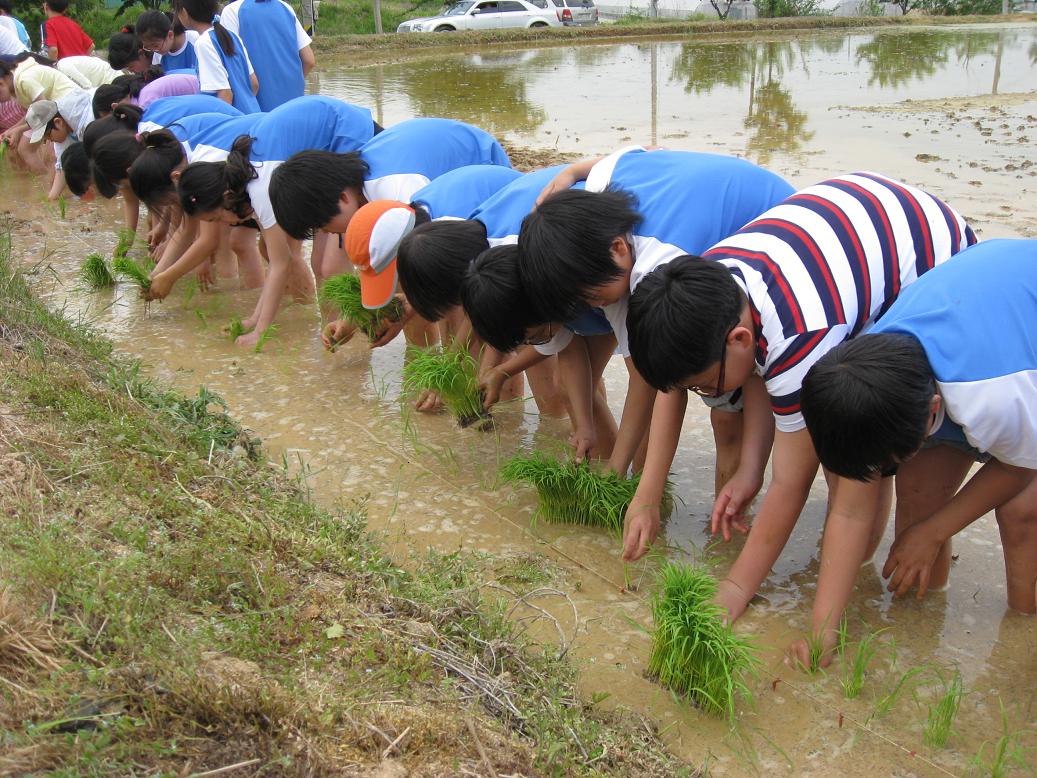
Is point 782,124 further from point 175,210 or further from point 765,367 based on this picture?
point 765,367

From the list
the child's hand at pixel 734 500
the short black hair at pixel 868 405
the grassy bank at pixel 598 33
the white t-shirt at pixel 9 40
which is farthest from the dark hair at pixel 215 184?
the grassy bank at pixel 598 33

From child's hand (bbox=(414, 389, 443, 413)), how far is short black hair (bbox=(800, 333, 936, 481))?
205 centimetres

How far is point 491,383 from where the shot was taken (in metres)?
3.65

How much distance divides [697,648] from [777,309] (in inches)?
32.2

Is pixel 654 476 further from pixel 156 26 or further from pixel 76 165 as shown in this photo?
pixel 156 26

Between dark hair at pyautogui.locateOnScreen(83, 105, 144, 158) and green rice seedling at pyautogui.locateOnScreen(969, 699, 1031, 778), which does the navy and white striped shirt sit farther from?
dark hair at pyautogui.locateOnScreen(83, 105, 144, 158)

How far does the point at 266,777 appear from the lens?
169 centimetres

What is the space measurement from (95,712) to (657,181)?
6.57ft

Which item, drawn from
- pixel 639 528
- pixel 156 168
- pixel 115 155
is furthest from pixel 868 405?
pixel 115 155

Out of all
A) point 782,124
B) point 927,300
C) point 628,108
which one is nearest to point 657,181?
point 927,300

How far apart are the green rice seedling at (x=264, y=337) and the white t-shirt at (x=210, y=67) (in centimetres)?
180

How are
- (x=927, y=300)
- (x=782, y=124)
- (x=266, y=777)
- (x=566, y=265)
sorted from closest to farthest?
(x=266, y=777) < (x=927, y=300) < (x=566, y=265) < (x=782, y=124)

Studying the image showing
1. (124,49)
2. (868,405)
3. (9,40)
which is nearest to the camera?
(868,405)

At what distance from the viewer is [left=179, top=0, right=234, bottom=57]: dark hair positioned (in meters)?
5.54
